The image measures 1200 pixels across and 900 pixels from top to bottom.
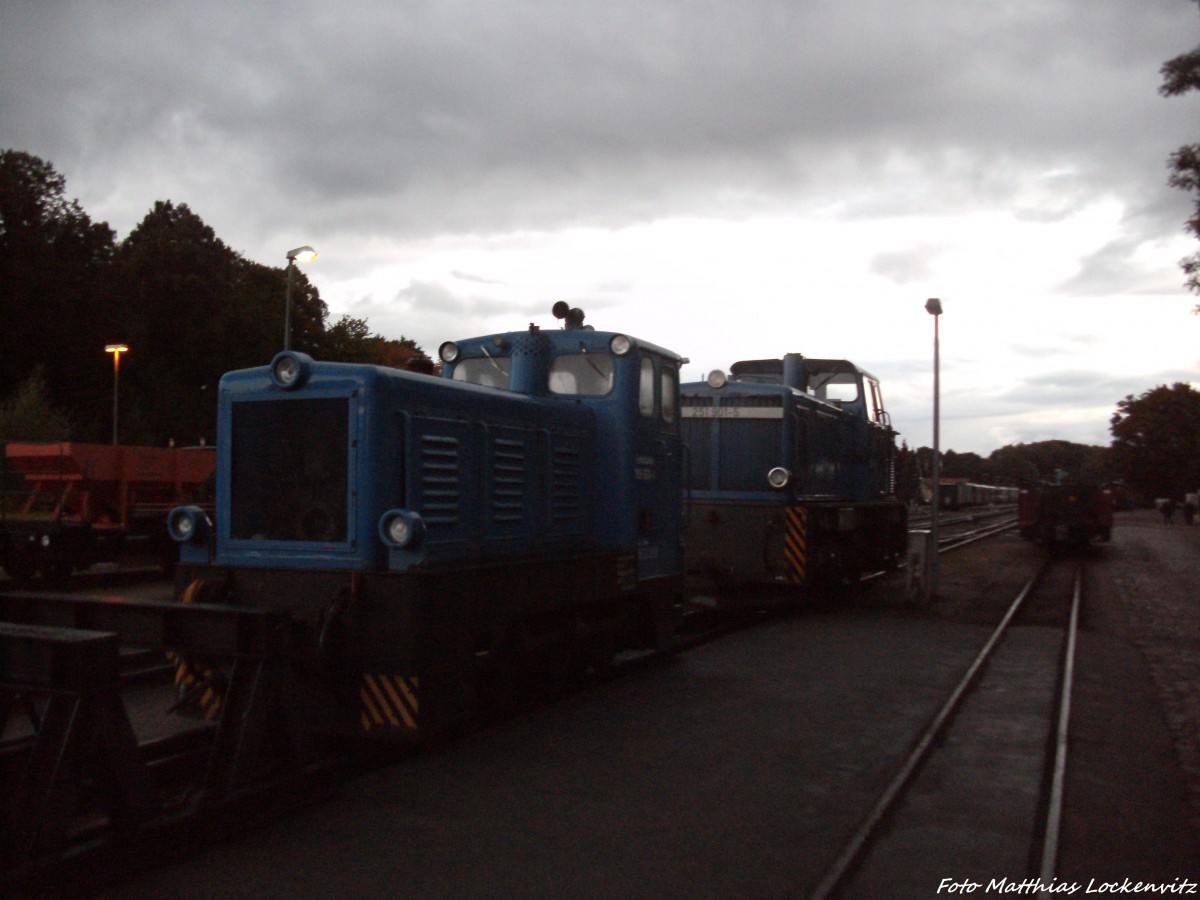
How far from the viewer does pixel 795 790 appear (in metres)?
5.70

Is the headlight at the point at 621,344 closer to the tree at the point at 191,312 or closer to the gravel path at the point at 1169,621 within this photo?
the gravel path at the point at 1169,621

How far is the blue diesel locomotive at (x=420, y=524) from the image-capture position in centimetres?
573

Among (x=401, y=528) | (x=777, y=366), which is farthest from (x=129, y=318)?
(x=401, y=528)

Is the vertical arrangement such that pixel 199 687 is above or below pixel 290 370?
below

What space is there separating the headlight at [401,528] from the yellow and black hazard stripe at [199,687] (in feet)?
4.24

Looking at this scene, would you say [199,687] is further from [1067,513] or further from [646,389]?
[1067,513]

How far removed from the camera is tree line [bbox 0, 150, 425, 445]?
32562 mm

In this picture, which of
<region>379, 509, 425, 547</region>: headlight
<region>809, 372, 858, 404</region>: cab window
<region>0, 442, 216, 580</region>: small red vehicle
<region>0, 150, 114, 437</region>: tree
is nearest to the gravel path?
<region>379, 509, 425, 547</region>: headlight

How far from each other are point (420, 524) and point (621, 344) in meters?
3.06

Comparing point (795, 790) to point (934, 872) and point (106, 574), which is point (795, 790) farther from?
point (106, 574)

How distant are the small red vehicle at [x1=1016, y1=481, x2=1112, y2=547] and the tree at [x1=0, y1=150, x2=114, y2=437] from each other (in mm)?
29741

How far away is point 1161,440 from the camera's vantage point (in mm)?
74750

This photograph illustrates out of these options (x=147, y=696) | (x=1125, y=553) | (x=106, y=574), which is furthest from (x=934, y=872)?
(x=1125, y=553)

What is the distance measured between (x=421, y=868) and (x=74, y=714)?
1611 mm
